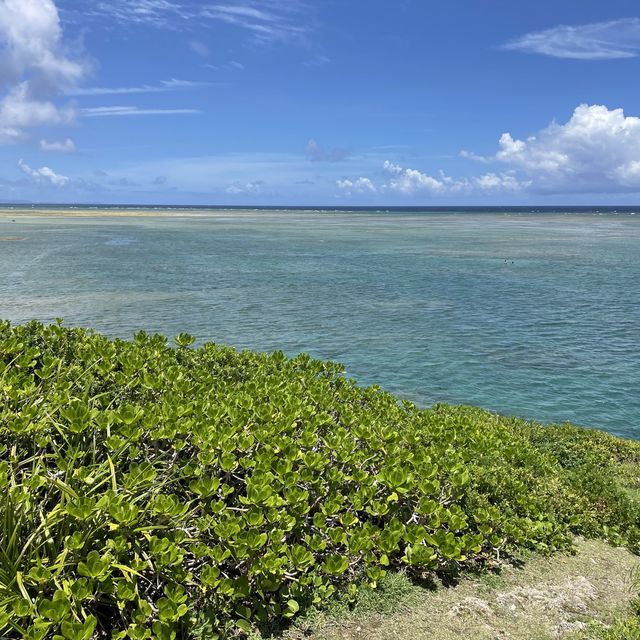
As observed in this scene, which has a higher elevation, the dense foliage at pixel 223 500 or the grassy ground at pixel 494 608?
the dense foliage at pixel 223 500

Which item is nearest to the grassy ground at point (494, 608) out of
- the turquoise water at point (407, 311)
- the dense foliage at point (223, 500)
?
the dense foliage at point (223, 500)

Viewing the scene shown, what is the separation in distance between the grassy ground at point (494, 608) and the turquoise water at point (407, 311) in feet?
32.4

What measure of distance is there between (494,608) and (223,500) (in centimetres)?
287

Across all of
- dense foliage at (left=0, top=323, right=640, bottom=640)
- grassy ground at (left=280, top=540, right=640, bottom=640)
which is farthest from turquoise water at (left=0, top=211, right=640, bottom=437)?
grassy ground at (left=280, top=540, right=640, bottom=640)

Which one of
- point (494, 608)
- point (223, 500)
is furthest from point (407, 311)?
point (223, 500)

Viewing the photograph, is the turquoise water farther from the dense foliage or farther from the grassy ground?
the grassy ground

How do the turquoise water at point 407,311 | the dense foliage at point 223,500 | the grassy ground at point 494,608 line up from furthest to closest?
1. the turquoise water at point 407,311
2. the grassy ground at point 494,608
3. the dense foliage at point 223,500

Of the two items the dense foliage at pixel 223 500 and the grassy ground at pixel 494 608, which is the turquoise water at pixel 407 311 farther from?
the grassy ground at pixel 494 608

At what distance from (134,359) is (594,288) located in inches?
1440

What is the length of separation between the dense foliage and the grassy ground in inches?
9.6

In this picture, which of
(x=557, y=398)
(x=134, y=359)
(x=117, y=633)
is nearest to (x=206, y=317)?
(x=557, y=398)

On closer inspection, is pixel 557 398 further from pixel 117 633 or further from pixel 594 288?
pixel 594 288

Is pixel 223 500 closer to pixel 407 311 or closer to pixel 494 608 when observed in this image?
pixel 494 608

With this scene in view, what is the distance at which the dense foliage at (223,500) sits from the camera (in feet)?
14.5
